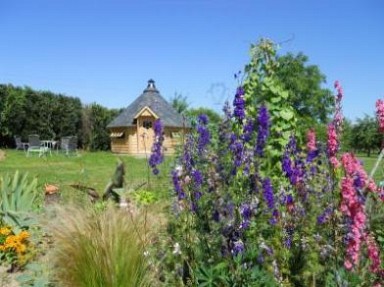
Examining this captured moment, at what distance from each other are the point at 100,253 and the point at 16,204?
211cm

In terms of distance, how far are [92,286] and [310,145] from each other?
1.91 m

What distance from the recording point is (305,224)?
3637 millimetres

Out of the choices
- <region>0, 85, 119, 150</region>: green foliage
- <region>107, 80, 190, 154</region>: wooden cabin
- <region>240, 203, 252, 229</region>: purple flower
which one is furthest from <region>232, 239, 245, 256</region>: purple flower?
<region>107, 80, 190, 154</region>: wooden cabin

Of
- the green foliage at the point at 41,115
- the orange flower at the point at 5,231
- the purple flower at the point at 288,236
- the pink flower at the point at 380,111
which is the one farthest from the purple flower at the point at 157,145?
the green foliage at the point at 41,115

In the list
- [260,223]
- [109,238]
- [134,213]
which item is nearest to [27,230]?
[134,213]

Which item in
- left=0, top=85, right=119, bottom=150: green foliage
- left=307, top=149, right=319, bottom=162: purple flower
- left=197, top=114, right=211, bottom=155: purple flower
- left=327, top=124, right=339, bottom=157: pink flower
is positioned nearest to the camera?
left=327, top=124, right=339, bottom=157: pink flower

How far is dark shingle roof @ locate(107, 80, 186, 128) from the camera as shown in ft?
101

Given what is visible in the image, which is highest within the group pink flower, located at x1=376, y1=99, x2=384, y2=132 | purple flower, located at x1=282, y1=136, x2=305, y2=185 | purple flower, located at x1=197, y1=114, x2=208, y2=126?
purple flower, located at x1=197, y1=114, x2=208, y2=126

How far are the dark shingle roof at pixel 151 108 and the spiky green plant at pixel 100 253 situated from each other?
1033 inches

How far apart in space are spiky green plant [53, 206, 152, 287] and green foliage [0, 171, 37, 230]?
44.6 inches

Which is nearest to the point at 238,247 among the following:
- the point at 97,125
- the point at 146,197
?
the point at 146,197

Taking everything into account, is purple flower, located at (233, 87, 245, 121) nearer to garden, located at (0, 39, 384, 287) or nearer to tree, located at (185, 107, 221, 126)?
garden, located at (0, 39, 384, 287)

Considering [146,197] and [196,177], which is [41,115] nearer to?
[146,197]

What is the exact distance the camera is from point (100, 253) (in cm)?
311
